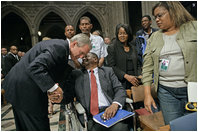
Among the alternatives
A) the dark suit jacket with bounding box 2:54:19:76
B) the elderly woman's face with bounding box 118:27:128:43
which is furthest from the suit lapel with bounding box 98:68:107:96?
the dark suit jacket with bounding box 2:54:19:76

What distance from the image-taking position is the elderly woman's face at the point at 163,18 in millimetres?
1164

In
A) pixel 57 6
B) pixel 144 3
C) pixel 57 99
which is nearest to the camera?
pixel 57 99

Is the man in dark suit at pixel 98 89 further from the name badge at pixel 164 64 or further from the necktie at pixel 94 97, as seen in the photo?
the name badge at pixel 164 64

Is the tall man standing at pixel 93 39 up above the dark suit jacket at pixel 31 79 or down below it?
above

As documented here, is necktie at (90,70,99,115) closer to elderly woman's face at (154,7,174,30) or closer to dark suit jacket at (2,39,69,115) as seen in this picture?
dark suit jacket at (2,39,69,115)

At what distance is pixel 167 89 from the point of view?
1.22m

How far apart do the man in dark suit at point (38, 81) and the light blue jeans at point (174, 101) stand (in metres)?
0.88

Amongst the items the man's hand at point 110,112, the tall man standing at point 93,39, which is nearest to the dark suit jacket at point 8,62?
the tall man standing at point 93,39

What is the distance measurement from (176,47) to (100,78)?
1.00m

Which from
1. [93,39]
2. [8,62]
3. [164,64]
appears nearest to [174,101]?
[164,64]

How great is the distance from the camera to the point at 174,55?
1.16m

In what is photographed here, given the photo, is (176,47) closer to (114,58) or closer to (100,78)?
(100,78)

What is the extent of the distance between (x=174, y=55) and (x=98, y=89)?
3.33ft

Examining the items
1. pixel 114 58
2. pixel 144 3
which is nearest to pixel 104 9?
pixel 144 3
